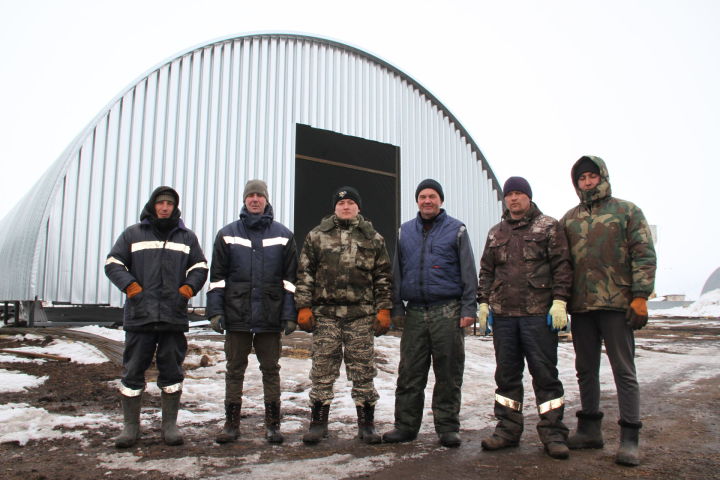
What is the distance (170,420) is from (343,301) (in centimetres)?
132

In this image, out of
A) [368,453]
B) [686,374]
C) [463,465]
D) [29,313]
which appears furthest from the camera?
[29,313]

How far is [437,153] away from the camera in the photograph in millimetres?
14156

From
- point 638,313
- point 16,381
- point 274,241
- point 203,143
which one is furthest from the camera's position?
point 203,143

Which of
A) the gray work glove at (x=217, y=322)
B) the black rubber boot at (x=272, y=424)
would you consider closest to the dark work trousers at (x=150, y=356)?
the gray work glove at (x=217, y=322)

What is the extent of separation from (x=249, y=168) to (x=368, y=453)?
28.2 feet

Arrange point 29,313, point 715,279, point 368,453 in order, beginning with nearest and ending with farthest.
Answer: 1. point 368,453
2. point 29,313
3. point 715,279

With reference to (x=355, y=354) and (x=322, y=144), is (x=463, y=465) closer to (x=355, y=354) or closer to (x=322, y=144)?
(x=355, y=354)

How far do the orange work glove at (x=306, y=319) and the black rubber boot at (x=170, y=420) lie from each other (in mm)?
926

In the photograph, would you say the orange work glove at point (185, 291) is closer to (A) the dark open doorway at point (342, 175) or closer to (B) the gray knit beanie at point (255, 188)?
(B) the gray knit beanie at point (255, 188)

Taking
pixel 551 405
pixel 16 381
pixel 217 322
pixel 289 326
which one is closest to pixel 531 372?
pixel 551 405

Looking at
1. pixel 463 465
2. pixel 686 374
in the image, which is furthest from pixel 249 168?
pixel 463 465

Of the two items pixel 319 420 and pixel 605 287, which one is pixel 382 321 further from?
pixel 605 287

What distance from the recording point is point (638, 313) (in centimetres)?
305

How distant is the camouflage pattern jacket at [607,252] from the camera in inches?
124
